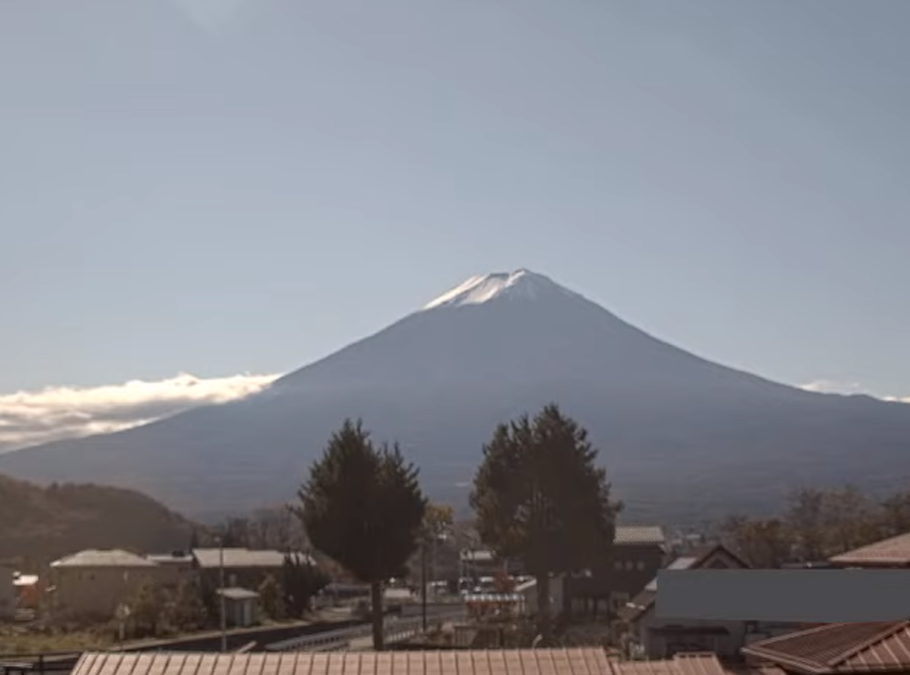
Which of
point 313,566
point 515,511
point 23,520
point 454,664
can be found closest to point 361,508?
point 515,511

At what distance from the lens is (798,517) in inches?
2773

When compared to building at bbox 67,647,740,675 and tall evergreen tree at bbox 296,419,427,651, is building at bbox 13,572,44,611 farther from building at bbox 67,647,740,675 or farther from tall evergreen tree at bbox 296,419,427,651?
building at bbox 67,647,740,675

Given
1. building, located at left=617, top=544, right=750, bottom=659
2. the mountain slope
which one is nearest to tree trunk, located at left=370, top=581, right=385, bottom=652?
building, located at left=617, top=544, right=750, bottom=659

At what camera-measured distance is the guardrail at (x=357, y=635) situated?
3284cm

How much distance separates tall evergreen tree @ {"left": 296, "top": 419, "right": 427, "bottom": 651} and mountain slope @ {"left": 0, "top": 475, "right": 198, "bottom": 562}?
4981 centimetres

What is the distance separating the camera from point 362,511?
3384 cm

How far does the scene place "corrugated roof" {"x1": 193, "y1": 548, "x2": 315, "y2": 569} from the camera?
169 ft

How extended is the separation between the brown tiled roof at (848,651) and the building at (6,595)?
38807mm

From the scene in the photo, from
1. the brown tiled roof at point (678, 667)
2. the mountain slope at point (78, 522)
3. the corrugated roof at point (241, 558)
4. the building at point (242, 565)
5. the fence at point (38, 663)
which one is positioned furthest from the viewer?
the mountain slope at point (78, 522)

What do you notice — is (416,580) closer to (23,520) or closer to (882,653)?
(23,520)

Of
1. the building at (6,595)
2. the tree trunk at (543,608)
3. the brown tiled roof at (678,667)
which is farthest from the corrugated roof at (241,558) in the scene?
the brown tiled roof at (678,667)

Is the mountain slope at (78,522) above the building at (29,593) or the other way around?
above

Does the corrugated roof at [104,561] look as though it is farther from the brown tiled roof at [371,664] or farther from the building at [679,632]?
the brown tiled roof at [371,664]

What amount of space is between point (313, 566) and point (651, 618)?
22.5 metres
